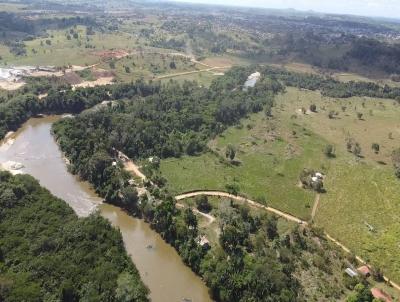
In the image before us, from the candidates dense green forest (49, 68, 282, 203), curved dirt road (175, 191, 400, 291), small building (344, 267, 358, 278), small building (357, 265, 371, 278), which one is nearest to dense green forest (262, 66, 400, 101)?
dense green forest (49, 68, 282, 203)

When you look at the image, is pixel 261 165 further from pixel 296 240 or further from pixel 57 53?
pixel 57 53

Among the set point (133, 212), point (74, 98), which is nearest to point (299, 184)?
point (133, 212)

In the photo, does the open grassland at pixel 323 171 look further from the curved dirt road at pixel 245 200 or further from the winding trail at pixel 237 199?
the curved dirt road at pixel 245 200

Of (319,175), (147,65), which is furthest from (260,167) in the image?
(147,65)

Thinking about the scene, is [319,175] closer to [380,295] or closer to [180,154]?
[180,154]

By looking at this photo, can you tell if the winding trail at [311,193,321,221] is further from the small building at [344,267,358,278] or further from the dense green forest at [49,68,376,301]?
the small building at [344,267,358,278]
